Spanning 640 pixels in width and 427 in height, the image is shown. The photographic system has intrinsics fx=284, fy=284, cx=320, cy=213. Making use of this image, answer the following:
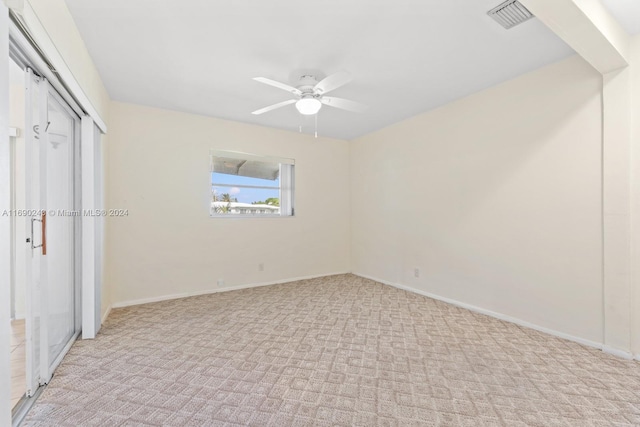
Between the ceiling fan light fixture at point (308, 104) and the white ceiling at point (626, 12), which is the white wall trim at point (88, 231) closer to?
the ceiling fan light fixture at point (308, 104)

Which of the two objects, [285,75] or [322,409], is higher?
[285,75]

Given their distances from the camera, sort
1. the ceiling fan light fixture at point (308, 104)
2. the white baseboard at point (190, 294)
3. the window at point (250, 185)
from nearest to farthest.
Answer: the ceiling fan light fixture at point (308, 104) → the white baseboard at point (190, 294) → the window at point (250, 185)

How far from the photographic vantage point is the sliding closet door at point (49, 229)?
1823mm

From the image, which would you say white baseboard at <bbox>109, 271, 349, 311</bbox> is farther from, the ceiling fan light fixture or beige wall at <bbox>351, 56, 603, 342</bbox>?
the ceiling fan light fixture

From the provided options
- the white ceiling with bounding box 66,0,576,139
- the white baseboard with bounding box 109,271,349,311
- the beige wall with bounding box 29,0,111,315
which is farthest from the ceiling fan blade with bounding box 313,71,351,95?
the white baseboard with bounding box 109,271,349,311

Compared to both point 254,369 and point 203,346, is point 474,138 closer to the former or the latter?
point 254,369

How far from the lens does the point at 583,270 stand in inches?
101

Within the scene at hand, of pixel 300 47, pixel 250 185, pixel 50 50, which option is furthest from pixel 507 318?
pixel 50 50

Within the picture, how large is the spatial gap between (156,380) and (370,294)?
2825 millimetres

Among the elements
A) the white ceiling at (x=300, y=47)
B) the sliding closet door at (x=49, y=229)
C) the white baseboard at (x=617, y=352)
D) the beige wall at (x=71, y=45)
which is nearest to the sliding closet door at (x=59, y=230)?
the sliding closet door at (x=49, y=229)

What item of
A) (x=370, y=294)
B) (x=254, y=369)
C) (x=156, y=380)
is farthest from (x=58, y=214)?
(x=370, y=294)

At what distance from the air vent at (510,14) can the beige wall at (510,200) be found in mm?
1002

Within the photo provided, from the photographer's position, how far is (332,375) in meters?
2.06

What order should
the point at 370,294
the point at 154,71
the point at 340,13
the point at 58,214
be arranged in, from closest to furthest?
the point at 340,13, the point at 58,214, the point at 154,71, the point at 370,294
